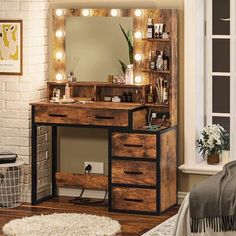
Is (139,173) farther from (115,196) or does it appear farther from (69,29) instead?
(69,29)

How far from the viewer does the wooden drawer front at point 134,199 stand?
23.5 ft

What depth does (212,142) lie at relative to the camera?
7395 mm

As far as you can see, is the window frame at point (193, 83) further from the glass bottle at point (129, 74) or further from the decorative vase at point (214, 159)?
the glass bottle at point (129, 74)

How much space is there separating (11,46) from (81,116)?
0.95 m

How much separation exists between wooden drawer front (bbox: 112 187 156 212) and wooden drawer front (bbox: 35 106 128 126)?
22.6 inches

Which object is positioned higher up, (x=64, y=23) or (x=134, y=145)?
(x=64, y=23)

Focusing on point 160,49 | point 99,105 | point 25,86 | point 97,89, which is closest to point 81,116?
point 99,105

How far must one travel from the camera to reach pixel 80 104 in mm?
7359

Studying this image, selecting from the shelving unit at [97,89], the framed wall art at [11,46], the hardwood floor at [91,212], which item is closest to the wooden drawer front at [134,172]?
the hardwood floor at [91,212]

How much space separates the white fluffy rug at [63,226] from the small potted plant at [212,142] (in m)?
1.10

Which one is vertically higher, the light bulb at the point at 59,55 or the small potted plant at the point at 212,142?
the light bulb at the point at 59,55

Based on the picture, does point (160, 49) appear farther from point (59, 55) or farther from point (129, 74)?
point (59, 55)

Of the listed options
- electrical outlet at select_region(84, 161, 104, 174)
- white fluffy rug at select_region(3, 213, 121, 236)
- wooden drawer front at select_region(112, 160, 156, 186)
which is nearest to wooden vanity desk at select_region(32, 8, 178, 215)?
wooden drawer front at select_region(112, 160, 156, 186)

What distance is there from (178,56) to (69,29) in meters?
1.04
